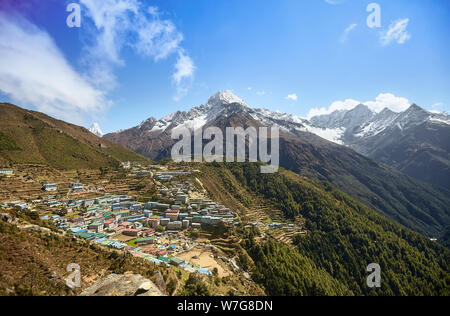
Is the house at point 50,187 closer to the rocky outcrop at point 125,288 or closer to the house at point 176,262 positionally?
the house at point 176,262

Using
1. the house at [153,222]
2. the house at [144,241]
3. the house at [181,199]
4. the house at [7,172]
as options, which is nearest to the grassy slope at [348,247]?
the house at [181,199]

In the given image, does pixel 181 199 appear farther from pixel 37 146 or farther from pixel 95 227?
pixel 37 146

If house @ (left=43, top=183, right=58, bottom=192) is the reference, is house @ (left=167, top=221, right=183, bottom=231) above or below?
below

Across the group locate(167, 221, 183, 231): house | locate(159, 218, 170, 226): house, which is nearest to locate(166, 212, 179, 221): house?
locate(159, 218, 170, 226): house

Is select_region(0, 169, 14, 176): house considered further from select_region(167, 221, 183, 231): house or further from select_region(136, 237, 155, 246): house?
select_region(167, 221, 183, 231): house

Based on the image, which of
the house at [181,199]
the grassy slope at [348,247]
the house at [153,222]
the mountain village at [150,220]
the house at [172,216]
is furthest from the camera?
the house at [181,199]

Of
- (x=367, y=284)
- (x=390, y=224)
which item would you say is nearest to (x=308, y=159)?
(x=390, y=224)
